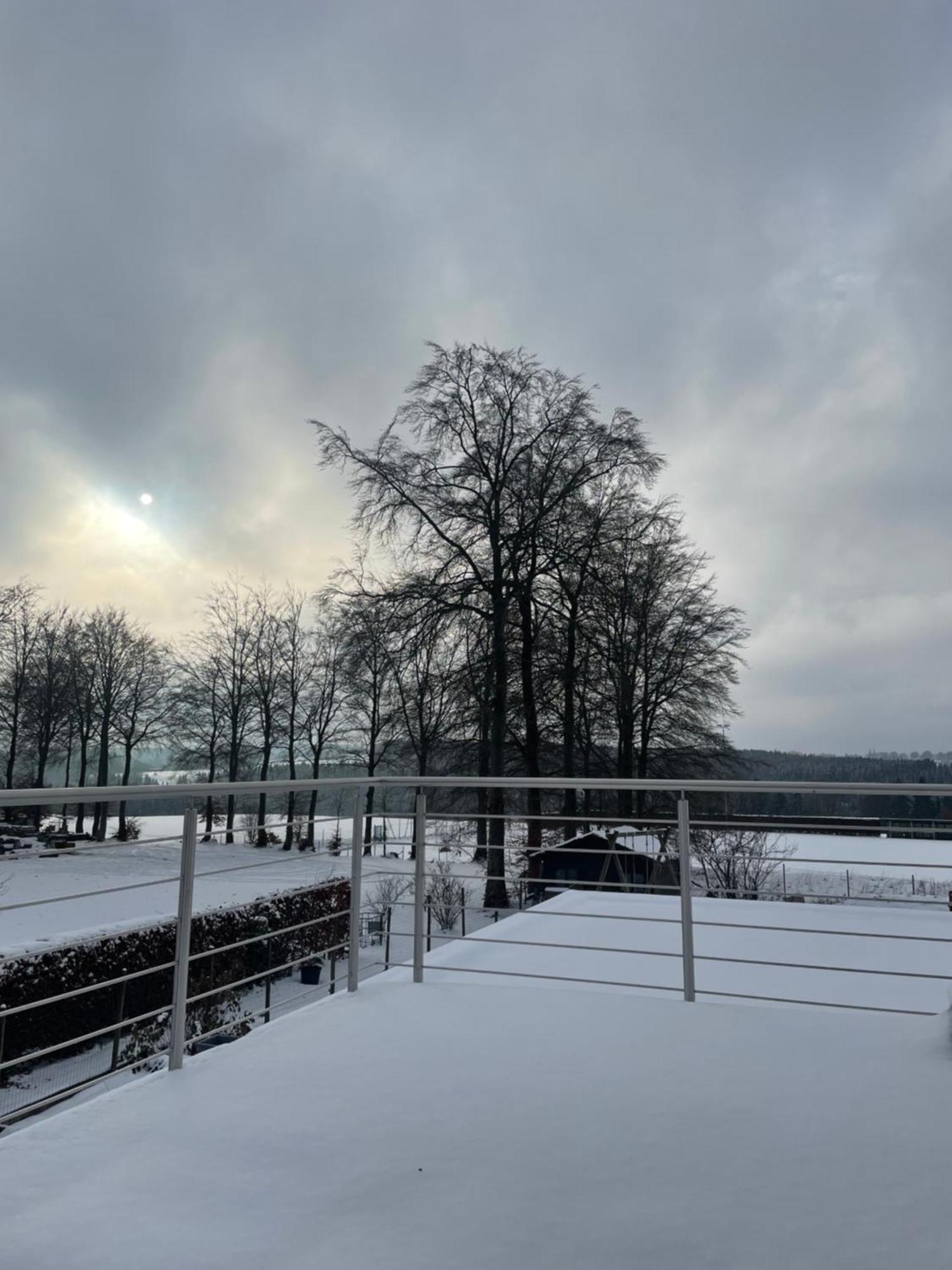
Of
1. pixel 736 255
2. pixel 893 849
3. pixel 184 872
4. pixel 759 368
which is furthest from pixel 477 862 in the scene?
pixel 184 872

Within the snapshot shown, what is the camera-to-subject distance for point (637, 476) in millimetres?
13195

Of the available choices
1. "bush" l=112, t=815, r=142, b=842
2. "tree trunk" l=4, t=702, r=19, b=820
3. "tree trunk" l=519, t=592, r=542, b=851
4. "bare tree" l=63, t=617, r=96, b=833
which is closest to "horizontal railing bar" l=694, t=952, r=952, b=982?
"tree trunk" l=519, t=592, r=542, b=851

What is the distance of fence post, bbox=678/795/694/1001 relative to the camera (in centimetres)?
300

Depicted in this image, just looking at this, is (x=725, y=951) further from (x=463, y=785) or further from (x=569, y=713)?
(x=569, y=713)

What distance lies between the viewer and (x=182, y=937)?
7.50ft

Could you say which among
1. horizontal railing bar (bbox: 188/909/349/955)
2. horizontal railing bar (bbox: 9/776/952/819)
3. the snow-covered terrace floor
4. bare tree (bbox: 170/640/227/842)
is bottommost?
the snow-covered terrace floor

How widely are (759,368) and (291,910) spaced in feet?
34.0

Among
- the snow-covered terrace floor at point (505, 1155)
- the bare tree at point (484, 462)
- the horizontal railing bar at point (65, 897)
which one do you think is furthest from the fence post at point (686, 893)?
the bare tree at point (484, 462)

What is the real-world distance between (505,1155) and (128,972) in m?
7.07

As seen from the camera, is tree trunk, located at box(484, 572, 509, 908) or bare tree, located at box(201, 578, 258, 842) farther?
bare tree, located at box(201, 578, 258, 842)

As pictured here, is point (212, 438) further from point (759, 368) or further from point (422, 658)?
point (759, 368)

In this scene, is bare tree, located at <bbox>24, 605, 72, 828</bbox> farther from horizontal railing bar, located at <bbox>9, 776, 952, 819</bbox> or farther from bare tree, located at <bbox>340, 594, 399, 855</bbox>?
horizontal railing bar, located at <bbox>9, 776, 952, 819</bbox>

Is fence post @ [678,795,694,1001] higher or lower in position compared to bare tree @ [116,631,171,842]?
lower

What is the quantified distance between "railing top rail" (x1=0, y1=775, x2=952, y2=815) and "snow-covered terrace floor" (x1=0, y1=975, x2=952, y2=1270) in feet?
2.50
